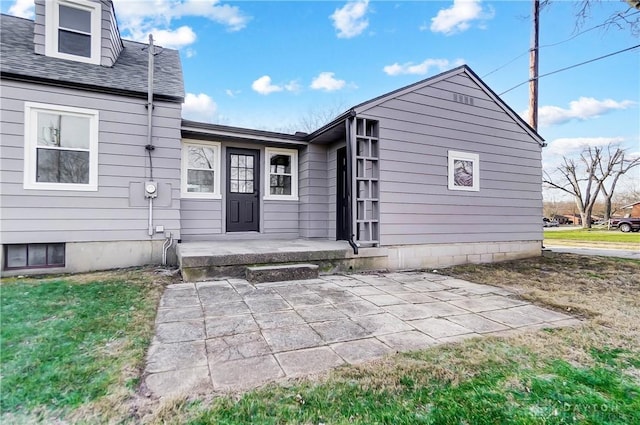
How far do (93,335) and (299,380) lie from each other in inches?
67.5

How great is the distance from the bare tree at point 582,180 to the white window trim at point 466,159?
29.9 meters

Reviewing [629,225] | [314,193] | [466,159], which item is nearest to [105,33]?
[314,193]

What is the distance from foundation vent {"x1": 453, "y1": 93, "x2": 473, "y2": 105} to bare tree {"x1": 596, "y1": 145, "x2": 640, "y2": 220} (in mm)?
32018

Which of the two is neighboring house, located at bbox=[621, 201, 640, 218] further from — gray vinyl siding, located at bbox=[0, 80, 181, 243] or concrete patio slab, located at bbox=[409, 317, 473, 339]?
gray vinyl siding, located at bbox=[0, 80, 181, 243]

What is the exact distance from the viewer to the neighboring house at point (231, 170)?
4.55 meters

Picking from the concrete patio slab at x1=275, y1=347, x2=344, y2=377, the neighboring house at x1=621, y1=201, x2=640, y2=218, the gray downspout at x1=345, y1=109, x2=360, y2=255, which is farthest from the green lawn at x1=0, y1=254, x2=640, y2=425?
the neighboring house at x1=621, y1=201, x2=640, y2=218

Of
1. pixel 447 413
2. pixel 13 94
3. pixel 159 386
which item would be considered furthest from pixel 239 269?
pixel 13 94

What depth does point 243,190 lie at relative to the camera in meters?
6.64

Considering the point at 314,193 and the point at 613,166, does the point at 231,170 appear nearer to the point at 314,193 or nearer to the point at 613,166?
the point at 314,193

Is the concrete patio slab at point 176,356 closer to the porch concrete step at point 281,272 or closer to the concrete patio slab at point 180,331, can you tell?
the concrete patio slab at point 180,331

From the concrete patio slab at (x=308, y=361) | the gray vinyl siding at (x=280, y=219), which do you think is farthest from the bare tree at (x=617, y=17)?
the concrete patio slab at (x=308, y=361)

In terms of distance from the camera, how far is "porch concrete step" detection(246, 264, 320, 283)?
429 centimetres

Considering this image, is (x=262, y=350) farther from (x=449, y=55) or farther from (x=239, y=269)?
(x=449, y=55)

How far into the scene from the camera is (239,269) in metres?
4.48
